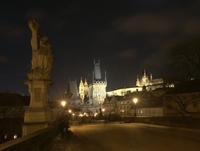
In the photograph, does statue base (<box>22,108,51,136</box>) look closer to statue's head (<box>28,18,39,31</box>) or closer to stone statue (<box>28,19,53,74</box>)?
stone statue (<box>28,19,53,74</box>)

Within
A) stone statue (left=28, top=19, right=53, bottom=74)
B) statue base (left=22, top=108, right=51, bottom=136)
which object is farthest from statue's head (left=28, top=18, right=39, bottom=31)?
statue base (left=22, top=108, right=51, bottom=136)

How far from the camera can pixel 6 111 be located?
89.0 m

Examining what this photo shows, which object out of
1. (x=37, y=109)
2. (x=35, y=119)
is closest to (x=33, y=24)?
(x=37, y=109)

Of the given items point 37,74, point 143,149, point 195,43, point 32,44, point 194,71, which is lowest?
point 143,149

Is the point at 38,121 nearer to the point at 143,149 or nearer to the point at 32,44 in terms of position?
the point at 32,44

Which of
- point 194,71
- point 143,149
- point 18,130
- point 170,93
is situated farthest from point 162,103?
point 143,149

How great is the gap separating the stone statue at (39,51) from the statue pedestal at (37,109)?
1.15 m

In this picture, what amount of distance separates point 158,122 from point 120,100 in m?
101

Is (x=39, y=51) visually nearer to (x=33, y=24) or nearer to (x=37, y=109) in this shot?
(x=33, y=24)

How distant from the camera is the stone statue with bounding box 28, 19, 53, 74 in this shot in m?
25.7

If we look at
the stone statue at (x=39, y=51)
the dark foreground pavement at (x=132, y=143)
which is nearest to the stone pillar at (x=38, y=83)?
the stone statue at (x=39, y=51)

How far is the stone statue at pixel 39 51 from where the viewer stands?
84.3 feet

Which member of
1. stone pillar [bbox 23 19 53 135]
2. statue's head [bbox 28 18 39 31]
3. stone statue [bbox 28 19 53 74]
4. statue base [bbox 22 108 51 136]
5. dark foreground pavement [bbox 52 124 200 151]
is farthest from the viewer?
statue's head [bbox 28 18 39 31]

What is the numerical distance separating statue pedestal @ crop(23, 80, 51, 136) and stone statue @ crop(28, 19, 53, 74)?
115 centimetres
